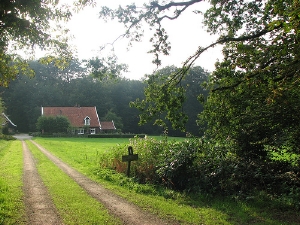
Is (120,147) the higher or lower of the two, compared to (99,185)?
higher

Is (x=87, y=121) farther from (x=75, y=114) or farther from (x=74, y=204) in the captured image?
(x=74, y=204)

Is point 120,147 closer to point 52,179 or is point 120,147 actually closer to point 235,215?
point 52,179

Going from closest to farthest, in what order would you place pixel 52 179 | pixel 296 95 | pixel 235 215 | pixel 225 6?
1. pixel 235 215
2. pixel 296 95
3. pixel 225 6
4. pixel 52 179

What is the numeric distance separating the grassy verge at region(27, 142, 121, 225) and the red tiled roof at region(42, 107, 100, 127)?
5823 centimetres

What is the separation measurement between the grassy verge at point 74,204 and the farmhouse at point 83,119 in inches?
2271

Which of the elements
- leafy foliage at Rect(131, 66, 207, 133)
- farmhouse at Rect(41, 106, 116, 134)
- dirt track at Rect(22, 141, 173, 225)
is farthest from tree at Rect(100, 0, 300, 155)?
farmhouse at Rect(41, 106, 116, 134)

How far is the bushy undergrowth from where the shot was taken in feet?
27.6

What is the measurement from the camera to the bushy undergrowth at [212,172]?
8.42 m

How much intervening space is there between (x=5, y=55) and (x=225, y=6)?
8.19 metres

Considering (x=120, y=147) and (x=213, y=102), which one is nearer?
(x=213, y=102)

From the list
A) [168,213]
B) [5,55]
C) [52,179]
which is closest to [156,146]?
[52,179]

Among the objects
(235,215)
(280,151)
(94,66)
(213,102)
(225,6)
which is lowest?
(235,215)

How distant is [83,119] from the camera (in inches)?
2702

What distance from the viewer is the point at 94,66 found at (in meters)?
9.85
